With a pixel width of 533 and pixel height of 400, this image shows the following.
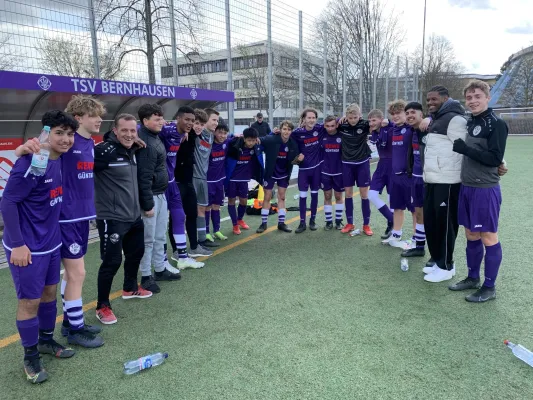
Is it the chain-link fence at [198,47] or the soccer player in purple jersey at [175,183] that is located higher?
the chain-link fence at [198,47]

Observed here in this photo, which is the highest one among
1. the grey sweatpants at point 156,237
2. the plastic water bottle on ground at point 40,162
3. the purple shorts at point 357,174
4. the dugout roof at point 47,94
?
the dugout roof at point 47,94

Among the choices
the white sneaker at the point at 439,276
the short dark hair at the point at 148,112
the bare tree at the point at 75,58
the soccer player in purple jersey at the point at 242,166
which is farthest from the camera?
the soccer player in purple jersey at the point at 242,166

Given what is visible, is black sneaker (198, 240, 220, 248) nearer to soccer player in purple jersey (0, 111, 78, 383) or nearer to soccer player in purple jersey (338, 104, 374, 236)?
soccer player in purple jersey (338, 104, 374, 236)

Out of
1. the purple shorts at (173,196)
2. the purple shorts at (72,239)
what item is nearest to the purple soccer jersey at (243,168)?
the purple shorts at (173,196)

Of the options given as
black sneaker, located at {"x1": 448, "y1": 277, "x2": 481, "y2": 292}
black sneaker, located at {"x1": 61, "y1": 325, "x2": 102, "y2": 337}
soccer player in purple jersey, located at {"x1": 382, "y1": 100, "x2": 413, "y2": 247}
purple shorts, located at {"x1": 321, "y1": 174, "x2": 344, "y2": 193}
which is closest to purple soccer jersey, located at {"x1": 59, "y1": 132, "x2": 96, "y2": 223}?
black sneaker, located at {"x1": 61, "y1": 325, "x2": 102, "y2": 337}

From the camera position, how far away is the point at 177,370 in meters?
2.71

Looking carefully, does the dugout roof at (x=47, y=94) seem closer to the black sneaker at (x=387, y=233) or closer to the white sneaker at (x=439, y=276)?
the black sneaker at (x=387, y=233)

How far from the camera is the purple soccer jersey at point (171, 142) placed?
4.43 metres

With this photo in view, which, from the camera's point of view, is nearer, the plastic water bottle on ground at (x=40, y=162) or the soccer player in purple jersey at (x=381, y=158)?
the plastic water bottle on ground at (x=40, y=162)

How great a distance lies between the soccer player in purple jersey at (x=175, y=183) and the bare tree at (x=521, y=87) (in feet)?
157

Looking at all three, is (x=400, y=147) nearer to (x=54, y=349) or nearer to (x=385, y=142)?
(x=385, y=142)

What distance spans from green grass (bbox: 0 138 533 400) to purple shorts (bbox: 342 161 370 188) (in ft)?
5.10

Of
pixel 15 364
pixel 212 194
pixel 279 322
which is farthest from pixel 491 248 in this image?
pixel 15 364

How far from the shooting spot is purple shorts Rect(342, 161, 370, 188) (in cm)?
607
